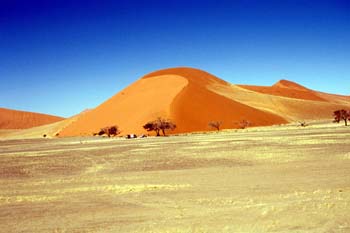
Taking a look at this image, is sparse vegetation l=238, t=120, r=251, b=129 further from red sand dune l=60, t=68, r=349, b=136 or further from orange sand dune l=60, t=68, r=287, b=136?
orange sand dune l=60, t=68, r=287, b=136

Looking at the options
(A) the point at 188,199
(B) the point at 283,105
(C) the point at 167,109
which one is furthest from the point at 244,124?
(A) the point at 188,199

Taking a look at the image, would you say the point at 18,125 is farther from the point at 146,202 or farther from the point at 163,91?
the point at 146,202

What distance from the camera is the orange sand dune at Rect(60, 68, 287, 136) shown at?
9050 centimetres

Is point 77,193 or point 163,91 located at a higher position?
point 163,91

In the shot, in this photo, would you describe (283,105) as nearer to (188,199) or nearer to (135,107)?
(135,107)

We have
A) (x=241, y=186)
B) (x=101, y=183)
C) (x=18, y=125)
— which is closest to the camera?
(x=241, y=186)

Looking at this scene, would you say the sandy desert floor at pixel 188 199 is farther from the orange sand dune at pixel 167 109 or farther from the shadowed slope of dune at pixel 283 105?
the shadowed slope of dune at pixel 283 105

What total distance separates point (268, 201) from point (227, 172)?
6.75m

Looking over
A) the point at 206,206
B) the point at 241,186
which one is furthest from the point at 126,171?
the point at 206,206

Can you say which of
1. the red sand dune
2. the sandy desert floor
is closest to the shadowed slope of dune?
the red sand dune

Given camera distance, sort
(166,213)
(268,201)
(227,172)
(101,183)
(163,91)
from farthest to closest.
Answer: (163,91)
(227,172)
(101,183)
(268,201)
(166,213)

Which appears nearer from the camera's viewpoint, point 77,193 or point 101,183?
point 77,193

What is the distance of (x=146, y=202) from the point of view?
40.2 feet

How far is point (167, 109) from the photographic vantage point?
92.3m
